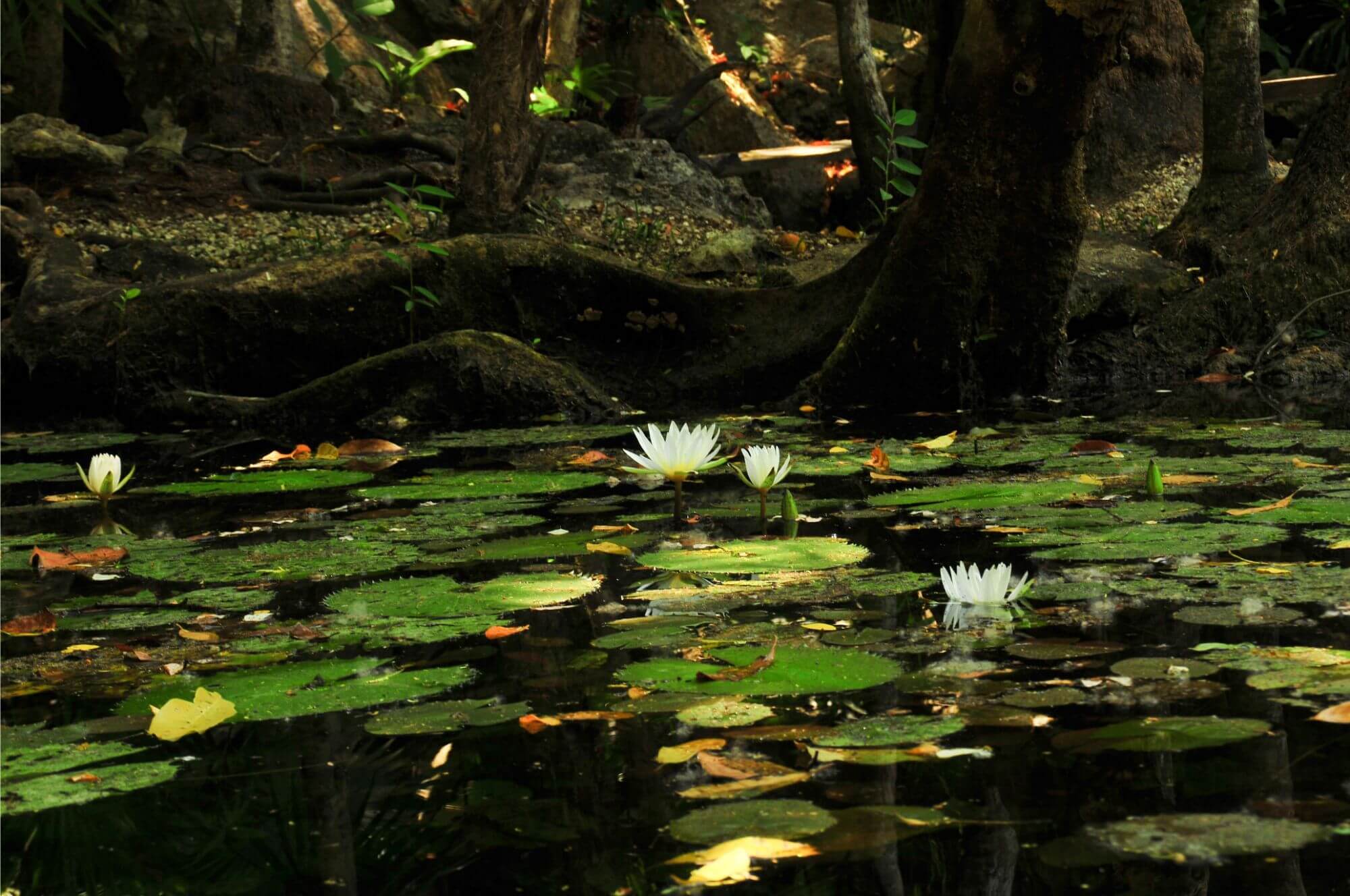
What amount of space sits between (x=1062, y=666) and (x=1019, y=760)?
14.0 inches

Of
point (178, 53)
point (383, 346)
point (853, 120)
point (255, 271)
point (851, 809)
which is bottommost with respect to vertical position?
point (851, 809)

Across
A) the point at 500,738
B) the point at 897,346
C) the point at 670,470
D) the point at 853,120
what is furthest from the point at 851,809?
the point at 853,120

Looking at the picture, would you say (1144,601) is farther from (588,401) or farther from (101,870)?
(588,401)

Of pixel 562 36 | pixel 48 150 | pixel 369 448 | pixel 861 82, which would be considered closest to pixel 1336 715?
pixel 369 448

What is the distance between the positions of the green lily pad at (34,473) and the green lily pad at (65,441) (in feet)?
1.69

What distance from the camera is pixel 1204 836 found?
3.98ft

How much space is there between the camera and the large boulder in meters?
8.79

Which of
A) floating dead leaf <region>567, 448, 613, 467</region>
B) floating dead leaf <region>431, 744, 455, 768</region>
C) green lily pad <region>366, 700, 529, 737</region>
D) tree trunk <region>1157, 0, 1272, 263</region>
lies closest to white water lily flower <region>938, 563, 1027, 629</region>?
green lily pad <region>366, 700, 529, 737</region>

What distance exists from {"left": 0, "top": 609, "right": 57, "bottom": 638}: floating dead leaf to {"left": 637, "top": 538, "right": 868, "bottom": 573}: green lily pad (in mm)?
1018

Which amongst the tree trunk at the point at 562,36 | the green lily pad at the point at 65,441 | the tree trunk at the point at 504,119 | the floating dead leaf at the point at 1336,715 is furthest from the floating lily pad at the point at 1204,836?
the tree trunk at the point at 562,36

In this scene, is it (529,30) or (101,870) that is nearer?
(101,870)

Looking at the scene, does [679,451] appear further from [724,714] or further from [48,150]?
[48,150]

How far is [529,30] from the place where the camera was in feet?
19.9

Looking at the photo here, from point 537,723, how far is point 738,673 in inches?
11.6
